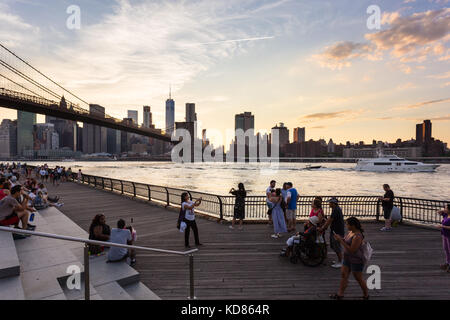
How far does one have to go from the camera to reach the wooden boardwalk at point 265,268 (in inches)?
206

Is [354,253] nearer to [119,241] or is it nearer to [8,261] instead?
→ [119,241]

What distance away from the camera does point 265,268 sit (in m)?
6.26

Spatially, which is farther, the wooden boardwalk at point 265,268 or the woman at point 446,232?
the woman at point 446,232

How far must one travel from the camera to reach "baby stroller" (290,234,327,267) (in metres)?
6.39

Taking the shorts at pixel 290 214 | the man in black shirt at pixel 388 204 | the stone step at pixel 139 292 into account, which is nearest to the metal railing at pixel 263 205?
the man in black shirt at pixel 388 204

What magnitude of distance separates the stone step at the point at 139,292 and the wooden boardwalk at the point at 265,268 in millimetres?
187

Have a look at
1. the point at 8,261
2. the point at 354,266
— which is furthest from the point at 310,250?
the point at 8,261

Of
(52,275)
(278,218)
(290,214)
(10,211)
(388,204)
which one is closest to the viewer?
(52,275)

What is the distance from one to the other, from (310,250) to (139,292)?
13.8 ft

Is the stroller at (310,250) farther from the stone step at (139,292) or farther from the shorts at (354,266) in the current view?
the stone step at (139,292)

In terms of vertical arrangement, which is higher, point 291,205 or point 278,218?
point 291,205

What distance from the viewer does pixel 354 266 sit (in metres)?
4.82
